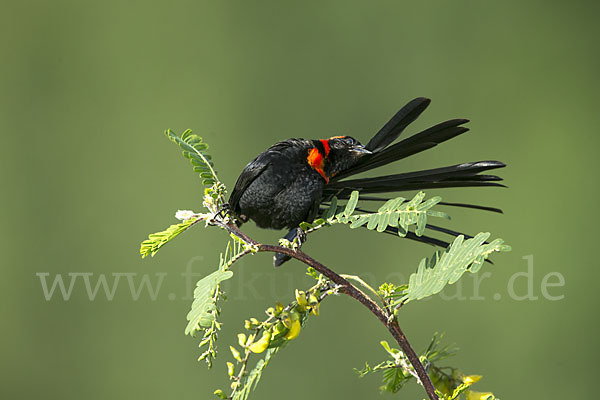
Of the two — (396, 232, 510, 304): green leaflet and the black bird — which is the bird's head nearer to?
the black bird

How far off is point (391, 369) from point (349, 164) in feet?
0.80

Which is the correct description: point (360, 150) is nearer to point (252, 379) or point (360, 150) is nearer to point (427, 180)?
point (427, 180)

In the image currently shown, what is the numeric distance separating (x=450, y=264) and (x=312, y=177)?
22 centimetres

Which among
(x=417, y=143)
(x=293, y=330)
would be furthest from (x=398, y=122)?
(x=293, y=330)

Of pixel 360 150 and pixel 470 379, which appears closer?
pixel 470 379

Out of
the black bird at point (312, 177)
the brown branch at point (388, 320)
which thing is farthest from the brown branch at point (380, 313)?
the black bird at point (312, 177)

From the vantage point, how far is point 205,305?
505 millimetres

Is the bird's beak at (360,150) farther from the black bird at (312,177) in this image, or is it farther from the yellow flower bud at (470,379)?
the yellow flower bud at (470,379)

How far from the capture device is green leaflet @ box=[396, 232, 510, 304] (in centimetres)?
47

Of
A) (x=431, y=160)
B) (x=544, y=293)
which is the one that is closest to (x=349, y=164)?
(x=431, y=160)

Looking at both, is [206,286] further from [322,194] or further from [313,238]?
[313,238]

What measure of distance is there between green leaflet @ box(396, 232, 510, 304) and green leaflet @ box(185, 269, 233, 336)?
169mm

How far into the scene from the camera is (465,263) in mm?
476

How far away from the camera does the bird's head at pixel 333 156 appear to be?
2.21ft
